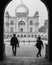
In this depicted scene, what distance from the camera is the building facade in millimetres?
46250

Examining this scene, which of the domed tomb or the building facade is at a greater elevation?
the domed tomb

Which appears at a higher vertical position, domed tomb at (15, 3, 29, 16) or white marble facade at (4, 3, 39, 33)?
domed tomb at (15, 3, 29, 16)

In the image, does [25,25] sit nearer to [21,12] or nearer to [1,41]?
[21,12]

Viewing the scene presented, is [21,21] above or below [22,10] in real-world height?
below

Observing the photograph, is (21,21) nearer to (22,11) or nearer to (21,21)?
(21,21)

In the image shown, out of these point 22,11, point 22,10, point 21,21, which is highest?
point 22,10

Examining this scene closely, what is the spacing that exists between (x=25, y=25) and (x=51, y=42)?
4124 cm

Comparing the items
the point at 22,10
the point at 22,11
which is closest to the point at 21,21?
the point at 22,11

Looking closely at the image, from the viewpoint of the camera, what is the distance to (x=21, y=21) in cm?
4625

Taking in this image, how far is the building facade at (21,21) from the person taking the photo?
46.2 m

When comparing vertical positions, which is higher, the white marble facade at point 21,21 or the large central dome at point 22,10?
the large central dome at point 22,10

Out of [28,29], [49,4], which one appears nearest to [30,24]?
[28,29]

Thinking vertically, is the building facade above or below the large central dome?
below

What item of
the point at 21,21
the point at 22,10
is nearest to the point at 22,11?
the point at 22,10
